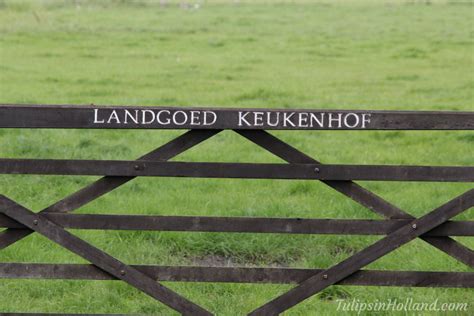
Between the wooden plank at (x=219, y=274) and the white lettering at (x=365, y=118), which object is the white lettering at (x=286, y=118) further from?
the wooden plank at (x=219, y=274)

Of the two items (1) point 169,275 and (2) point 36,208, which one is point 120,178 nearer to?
(1) point 169,275

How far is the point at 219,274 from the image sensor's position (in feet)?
19.3

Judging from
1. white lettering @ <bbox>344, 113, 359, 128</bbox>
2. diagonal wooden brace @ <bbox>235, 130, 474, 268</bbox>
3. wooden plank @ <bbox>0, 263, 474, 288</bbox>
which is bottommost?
wooden plank @ <bbox>0, 263, 474, 288</bbox>

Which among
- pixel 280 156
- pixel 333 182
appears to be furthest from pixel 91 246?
pixel 333 182

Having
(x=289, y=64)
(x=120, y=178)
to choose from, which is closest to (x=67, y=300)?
(x=120, y=178)

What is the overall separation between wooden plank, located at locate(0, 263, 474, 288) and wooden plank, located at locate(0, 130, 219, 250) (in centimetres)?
22

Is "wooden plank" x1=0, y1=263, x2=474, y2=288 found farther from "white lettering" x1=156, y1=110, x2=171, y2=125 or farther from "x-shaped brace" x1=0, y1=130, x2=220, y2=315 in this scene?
"white lettering" x1=156, y1=110, x2=171, y2=125

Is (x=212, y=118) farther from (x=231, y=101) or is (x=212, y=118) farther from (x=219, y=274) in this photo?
(x=231, y=101)

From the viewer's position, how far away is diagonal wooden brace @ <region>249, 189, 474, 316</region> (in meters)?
5.72

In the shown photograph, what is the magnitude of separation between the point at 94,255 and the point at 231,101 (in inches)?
478

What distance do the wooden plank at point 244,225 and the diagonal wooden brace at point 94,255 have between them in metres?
0.12

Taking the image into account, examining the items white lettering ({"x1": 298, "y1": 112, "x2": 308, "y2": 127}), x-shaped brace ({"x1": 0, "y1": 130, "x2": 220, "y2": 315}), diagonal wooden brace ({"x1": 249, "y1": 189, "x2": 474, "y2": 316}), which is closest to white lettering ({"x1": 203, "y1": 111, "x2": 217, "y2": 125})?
x-shaped brace ({"x1": 0, "y1": 130, "x2": 220, "y2": 315})

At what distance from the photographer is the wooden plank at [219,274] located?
585 centimetres

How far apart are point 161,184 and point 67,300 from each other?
392cm
